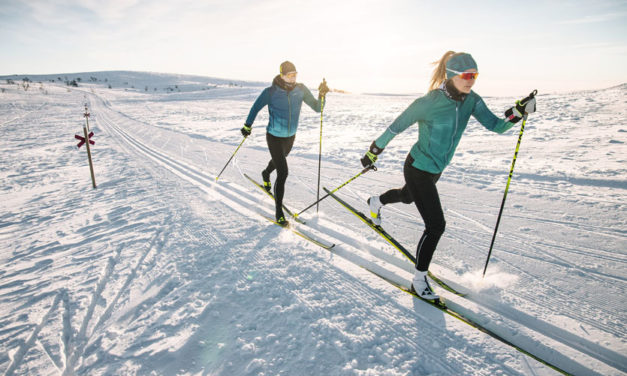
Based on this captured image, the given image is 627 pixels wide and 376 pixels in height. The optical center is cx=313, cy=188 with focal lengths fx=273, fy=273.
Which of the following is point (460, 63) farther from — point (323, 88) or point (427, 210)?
point (323, 88)

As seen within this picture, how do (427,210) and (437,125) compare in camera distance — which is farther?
(427,210)

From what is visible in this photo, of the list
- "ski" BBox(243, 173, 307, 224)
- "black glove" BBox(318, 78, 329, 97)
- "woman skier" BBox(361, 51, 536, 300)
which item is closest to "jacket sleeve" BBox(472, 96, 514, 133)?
"woman skier" BBox(361, 51, 536, 300)

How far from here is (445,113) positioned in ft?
7.95

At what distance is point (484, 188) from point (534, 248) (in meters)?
2.09

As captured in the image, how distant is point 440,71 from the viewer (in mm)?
2557

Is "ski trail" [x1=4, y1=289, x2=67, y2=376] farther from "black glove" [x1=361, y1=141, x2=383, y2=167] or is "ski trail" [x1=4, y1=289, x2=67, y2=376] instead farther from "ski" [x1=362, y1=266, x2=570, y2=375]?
"black glove" [x1=361, y1=141, x2=383, y2=167]

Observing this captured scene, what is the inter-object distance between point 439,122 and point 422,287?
5.16ft

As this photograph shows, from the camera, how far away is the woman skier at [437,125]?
2.36 m

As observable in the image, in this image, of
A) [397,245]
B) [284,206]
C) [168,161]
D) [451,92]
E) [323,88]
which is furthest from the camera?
[168,161]

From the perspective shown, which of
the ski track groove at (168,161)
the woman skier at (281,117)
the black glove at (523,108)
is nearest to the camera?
the black glove at (523,108)

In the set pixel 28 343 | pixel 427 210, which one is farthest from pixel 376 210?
pixel 28 343

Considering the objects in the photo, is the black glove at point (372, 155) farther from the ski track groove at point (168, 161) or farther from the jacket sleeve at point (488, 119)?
the ski track groove at point (168, 161)

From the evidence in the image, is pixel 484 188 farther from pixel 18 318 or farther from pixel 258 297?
pixel 18 318

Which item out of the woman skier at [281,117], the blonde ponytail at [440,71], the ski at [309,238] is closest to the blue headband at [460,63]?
the blonde ponytail at [440,71]
